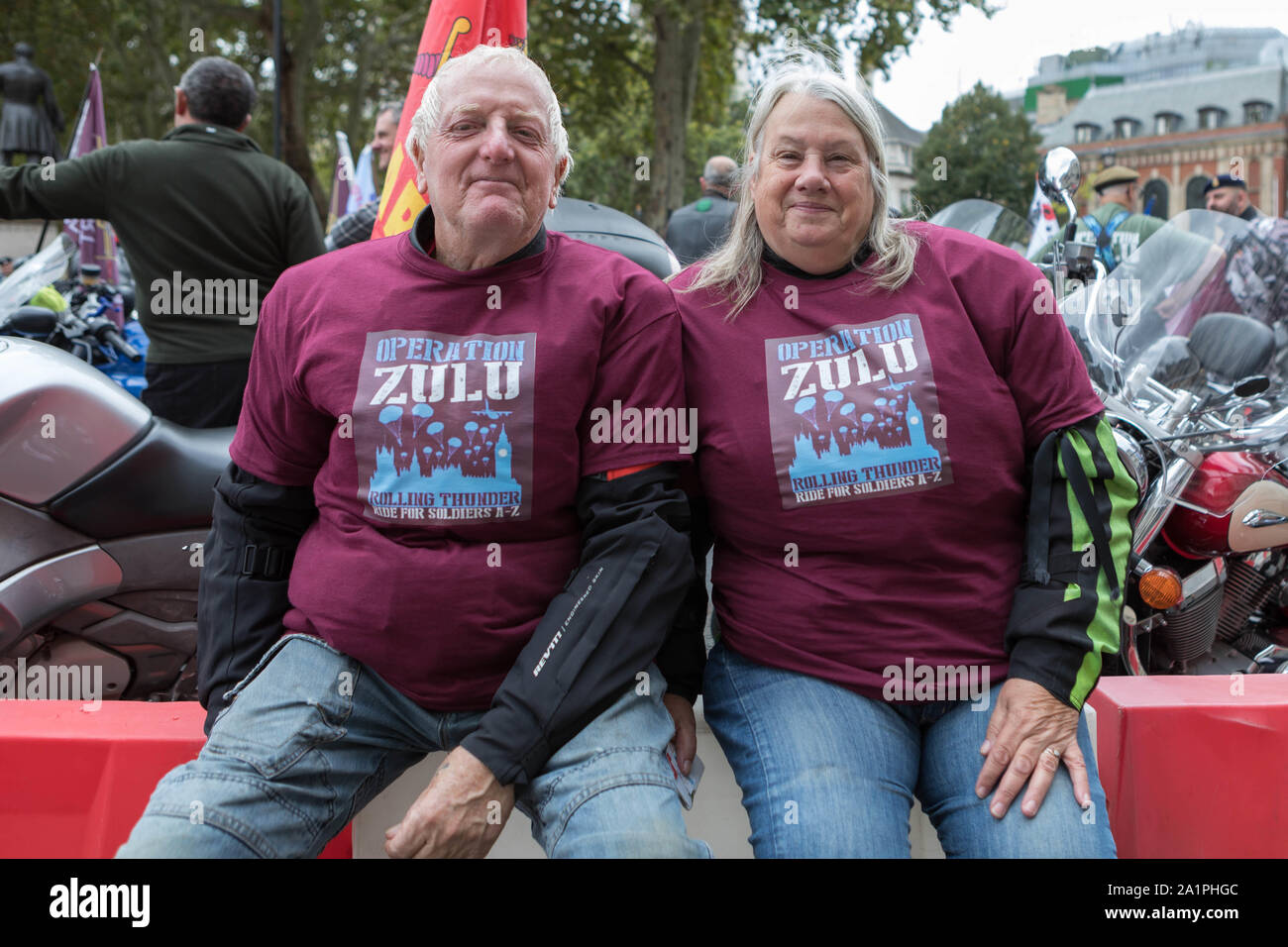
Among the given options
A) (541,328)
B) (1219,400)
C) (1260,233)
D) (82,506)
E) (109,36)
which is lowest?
(82,506)

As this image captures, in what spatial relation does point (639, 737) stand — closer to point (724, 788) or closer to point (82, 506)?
point (724, 788)

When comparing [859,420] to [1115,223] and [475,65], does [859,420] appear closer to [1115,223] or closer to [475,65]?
[475,65]

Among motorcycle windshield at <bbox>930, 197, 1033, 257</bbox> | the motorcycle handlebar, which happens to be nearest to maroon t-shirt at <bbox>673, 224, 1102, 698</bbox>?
motorcycle windshield at <bbox>930, 197, 1033, 257</bbox>

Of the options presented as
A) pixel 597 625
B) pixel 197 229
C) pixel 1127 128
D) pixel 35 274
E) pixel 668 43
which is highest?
pixel 1127 128

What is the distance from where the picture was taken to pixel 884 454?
1.92 m

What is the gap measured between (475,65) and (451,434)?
72 cm

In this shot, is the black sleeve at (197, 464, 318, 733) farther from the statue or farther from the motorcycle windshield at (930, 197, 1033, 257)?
the statue

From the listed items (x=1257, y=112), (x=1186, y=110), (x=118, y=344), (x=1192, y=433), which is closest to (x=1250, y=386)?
(x=1192, y=433)

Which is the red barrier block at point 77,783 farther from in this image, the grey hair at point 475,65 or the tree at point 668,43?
the tree at point 668,43

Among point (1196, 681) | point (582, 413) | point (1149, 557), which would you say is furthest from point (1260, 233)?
point (582, 413)

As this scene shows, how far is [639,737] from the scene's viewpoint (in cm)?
177

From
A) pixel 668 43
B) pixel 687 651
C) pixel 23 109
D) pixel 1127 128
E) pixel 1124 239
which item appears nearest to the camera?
pixel 687 651

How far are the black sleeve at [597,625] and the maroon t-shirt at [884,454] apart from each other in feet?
0.60
